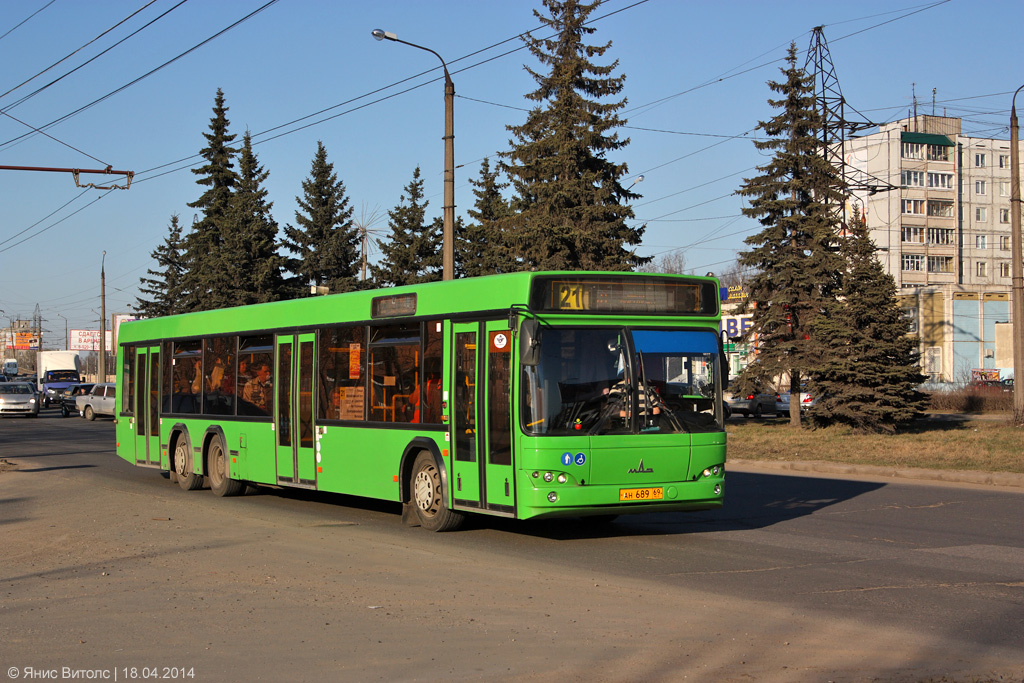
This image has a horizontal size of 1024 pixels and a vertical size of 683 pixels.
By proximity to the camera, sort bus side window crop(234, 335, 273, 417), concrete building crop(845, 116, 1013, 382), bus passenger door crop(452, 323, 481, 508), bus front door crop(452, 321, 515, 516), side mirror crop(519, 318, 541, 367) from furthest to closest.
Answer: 1. concrete building crop(845, 116, 1013, 382)
2. bus side window crop(234, 335, 273, 417)
3. bus passenger door crop(452, 323, 481, 508)
4. bus front door crop(452, 321, 515, 516)
5. side mirror crop(519, 318, 541, 367)

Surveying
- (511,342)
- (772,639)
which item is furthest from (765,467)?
(772,639)

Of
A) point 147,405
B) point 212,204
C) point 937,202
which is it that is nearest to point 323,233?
point 212,204

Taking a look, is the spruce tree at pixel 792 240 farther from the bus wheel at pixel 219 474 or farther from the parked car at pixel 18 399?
the parked car at pixel 18 399

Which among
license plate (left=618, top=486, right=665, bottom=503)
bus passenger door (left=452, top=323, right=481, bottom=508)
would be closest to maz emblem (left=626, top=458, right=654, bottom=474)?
license plate (left=618, top=486, right=665, bottom=503)

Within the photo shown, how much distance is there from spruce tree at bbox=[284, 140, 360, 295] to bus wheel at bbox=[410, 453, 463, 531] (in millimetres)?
45785

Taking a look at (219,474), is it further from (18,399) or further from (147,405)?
(18,399)

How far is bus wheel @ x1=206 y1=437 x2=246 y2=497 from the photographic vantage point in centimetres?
1659

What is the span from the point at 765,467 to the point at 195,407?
1214cm

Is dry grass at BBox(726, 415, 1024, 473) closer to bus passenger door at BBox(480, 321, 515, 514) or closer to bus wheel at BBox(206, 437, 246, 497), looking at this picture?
bus passenger door at BBox(480, 321, 515, 514)

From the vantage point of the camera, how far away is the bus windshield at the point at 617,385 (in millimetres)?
10508

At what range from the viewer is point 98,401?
4819 centimetres

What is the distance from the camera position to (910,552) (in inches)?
416

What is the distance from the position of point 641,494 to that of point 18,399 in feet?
157

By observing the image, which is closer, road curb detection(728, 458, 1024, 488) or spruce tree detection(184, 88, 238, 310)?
road curb detection(728, 458, 1024, 488)
